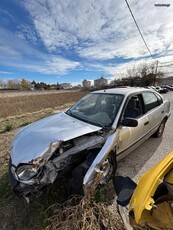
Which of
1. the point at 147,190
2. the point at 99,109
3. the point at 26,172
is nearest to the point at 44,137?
the point at 26,172

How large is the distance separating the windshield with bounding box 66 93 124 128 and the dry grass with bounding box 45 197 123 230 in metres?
1.26

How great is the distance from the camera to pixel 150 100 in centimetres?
383

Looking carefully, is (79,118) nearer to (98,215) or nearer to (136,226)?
(98,215)

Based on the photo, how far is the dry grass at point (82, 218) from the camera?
1.62m

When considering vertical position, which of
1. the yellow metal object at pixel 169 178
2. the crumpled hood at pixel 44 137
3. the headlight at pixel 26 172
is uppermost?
the crumpled hood at pixel 44 137

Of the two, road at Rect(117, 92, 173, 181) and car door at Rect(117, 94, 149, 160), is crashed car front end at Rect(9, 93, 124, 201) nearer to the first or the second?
car door at Rect(117, 94, 149, 160)

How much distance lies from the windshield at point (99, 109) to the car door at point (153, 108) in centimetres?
94

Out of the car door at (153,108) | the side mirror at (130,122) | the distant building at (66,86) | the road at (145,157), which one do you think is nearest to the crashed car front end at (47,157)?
the side mirror at (130,122)

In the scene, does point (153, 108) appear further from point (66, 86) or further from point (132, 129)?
point (66, 86)

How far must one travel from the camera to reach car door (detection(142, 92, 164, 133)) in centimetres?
354

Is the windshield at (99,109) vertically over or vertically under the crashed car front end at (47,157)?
over

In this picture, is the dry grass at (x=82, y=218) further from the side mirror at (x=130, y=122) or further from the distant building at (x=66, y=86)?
the distant building at (x=66, y=86)

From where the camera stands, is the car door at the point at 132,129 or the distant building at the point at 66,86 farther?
the distant building at the point at 66,86

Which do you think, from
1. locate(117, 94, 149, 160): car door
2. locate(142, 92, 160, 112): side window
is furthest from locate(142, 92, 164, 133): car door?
locate(117, 94, 149, 160): car door
